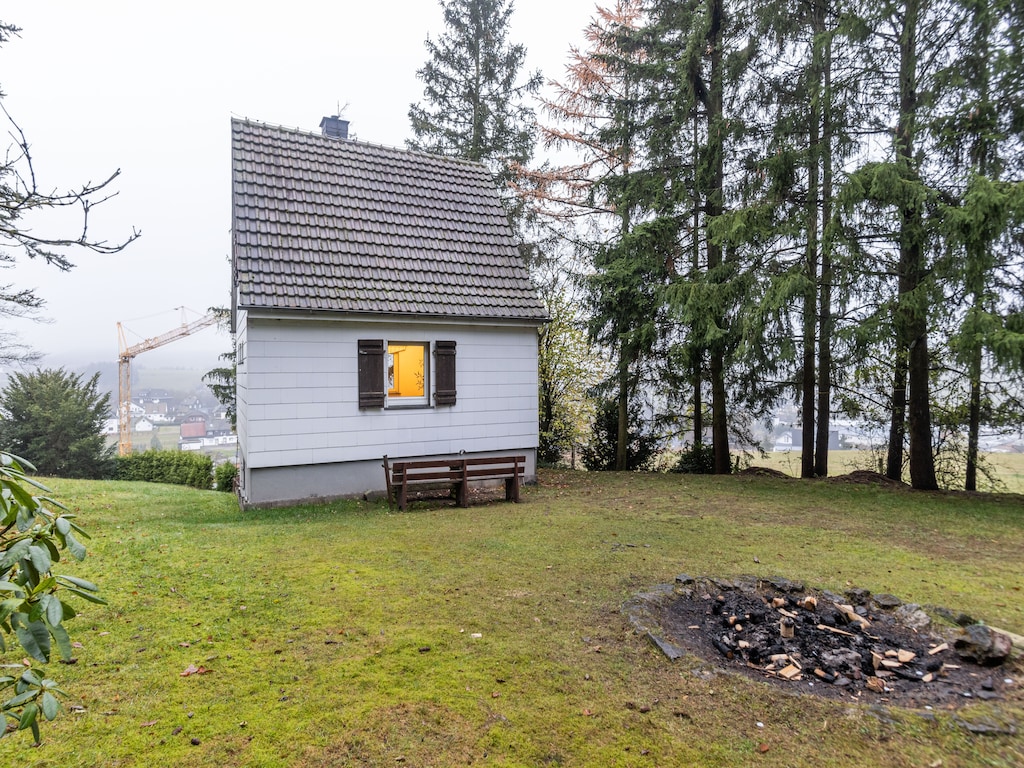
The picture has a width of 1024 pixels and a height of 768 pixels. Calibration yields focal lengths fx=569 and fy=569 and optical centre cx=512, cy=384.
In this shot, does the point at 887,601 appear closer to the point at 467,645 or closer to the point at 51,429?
the point at 467,645

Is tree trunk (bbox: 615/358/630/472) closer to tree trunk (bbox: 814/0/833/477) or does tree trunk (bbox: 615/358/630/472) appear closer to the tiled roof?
the tiled roof

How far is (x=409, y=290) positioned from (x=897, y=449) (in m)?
11.1

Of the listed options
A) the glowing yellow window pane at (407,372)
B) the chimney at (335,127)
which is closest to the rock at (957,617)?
the glowing yellow window pane at (407,372)

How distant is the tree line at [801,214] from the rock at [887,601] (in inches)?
201

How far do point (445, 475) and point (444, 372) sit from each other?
218 centimetres

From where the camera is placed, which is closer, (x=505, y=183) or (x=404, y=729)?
(x=404, y=729)

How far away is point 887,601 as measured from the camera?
4961 millimetres

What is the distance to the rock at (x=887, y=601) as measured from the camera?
4.91m

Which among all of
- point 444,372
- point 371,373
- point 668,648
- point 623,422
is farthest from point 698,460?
point 668,648

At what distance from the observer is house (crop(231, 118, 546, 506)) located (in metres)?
9.97

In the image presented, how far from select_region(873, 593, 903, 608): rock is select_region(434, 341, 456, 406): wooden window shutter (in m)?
7.77

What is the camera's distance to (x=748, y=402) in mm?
13797

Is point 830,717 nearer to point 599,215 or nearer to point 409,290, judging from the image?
point 409,290

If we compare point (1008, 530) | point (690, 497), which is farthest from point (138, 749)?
point (1008, 530)
